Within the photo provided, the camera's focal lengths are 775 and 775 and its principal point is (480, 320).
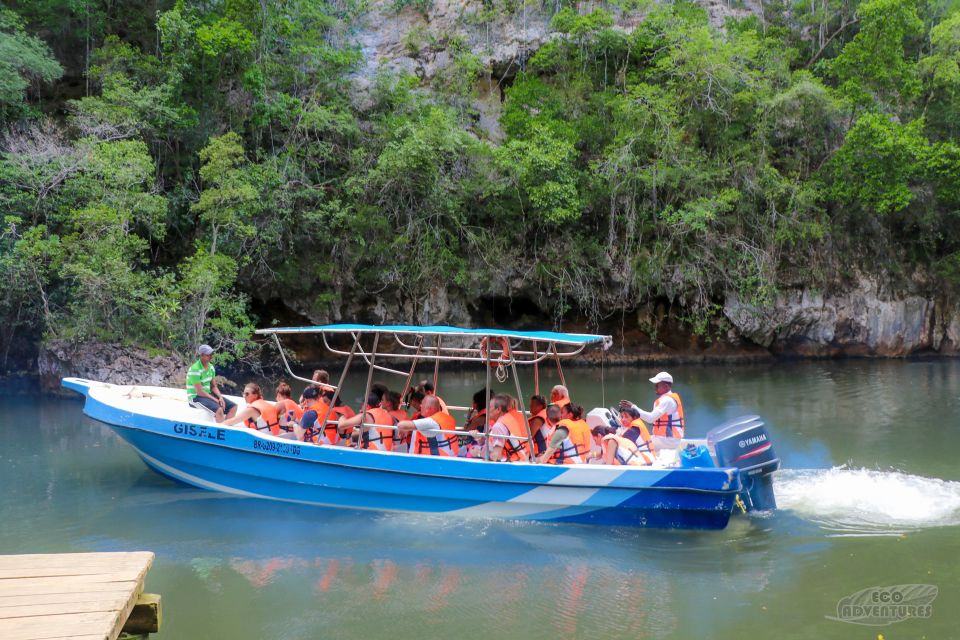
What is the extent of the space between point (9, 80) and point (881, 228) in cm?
2239

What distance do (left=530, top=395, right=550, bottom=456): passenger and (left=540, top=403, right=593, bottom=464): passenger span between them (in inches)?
18.7

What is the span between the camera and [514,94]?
2203 cm

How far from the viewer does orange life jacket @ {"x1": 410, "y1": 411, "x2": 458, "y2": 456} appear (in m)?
8.18

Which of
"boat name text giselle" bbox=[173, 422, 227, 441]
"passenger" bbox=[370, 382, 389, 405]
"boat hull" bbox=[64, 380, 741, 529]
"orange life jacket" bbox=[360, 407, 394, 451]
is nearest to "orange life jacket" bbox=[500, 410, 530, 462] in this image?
"boat hull" bbox=[64, 380, 741, 529]

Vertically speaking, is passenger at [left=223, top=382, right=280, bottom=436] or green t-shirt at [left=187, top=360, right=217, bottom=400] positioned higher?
green t-shirt at [left=187, top=360, right=217, bottom=400]

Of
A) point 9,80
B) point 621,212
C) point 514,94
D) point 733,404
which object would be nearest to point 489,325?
point 621,212

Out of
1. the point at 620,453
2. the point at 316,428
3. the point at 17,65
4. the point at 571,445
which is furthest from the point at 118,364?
the point at 620,453

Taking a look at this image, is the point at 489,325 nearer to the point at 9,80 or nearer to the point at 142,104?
the point at 142,104

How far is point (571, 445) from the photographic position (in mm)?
7879

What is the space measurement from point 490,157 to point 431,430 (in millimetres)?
12841

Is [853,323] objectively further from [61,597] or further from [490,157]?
[61,597]

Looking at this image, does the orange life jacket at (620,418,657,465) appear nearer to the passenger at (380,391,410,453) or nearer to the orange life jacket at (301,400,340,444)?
the passenger at (380,391,410,453)

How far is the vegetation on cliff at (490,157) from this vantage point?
54.3 feet

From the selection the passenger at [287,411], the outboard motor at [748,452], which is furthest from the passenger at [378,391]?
the outboard motor at [748,452]
